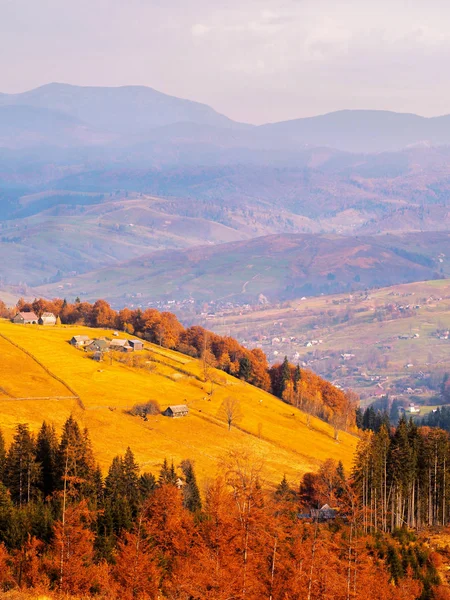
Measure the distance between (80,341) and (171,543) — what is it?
85.3 m

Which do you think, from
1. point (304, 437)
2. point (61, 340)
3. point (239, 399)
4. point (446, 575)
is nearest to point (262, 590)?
point (446, 575)

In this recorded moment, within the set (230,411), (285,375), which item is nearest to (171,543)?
(230,411)

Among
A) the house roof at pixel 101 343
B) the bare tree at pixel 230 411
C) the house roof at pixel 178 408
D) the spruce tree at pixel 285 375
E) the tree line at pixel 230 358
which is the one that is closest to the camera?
the house roof at pixel 178 408

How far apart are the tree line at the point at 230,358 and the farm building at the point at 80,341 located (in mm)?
19589

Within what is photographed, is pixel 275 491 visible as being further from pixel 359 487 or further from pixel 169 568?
pixel 169 568

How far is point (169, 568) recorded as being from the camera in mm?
50625

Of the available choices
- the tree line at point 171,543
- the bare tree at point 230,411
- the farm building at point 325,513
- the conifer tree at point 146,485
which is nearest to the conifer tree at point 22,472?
the tree line at point 171,543

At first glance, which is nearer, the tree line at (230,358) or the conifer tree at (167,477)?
the conifer tree at (167,477)

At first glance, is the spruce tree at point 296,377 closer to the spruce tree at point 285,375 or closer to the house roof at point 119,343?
the spruce tree at point 285,375

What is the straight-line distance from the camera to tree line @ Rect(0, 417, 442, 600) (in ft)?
132

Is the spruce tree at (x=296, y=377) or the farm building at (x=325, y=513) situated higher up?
the spruce tree at (x=296, y=377)

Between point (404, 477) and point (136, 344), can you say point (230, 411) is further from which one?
point (404, 477)

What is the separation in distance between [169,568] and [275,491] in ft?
109

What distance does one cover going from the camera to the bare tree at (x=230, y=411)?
110 m
